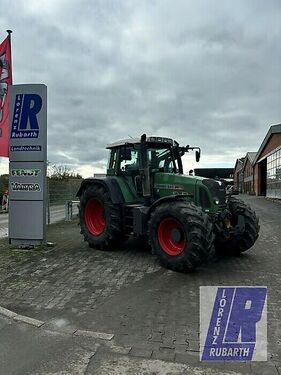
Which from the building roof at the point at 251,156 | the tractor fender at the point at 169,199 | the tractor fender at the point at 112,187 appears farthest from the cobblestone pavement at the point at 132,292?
the building roof at the point at 251,156

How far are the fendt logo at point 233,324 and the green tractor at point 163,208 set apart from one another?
1.12 meters

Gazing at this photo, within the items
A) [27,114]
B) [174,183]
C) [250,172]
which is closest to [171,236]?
[174,183]

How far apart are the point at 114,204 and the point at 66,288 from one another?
3.15m

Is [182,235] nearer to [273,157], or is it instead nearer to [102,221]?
[102,221]

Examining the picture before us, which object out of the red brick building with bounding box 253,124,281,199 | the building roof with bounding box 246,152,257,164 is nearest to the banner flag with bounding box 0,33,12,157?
Result: the red brick building with bounding box 253,124,281,199

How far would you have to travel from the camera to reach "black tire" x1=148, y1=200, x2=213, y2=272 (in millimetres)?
7301

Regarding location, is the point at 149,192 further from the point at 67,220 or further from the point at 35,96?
the point at 67,220

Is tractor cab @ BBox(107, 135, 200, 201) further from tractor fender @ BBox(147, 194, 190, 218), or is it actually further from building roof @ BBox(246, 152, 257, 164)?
building roof @ BBox(246, 152, 257, 164)

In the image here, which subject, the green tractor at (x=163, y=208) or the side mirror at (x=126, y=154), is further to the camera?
the side mirror at (x=126, y=154)

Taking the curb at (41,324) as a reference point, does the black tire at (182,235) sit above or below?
above

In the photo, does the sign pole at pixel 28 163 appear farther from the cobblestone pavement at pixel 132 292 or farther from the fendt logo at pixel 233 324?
the fendt logo at pixel 233 324

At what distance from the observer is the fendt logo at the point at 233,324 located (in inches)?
173

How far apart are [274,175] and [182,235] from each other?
3131 cm

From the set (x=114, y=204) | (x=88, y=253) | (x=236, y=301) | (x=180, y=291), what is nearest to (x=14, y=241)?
(x=88, y=253)
